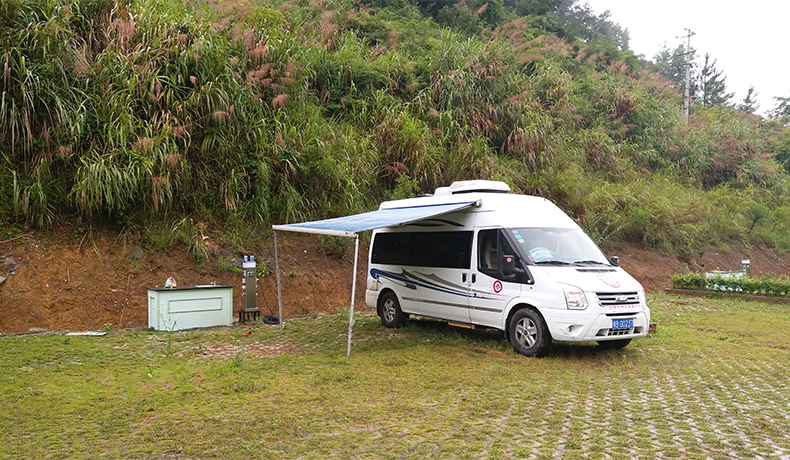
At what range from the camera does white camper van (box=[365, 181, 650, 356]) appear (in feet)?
24.3

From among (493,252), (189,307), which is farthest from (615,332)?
(189,307)

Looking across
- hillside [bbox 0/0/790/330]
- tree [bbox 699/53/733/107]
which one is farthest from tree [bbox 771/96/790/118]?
hillside [bbox 0/0/790/330]

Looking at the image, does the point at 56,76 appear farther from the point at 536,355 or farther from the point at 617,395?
the point at 617,395

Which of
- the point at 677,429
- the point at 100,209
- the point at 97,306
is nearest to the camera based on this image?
the point at 677,429

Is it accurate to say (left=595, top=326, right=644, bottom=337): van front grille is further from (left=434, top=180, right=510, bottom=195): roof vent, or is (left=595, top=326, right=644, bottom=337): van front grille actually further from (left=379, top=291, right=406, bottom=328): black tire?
(left=379, top=291, right=406, bottom=328): black tire

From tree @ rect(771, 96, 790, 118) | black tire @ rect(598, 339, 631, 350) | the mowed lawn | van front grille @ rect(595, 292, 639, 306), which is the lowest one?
the mowed lawn

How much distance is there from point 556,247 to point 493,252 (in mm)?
921

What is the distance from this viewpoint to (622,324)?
24.5 feet

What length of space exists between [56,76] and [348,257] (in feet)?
23.7

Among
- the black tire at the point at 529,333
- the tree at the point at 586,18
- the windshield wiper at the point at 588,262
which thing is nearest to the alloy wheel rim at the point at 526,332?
the black tire at the point at 529,333

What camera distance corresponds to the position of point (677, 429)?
185 inches

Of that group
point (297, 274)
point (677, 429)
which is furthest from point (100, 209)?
point (677, 429)

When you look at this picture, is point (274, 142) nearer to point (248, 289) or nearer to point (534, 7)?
point (248, 289)

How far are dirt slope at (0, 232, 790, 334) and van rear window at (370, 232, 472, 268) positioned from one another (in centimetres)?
225
